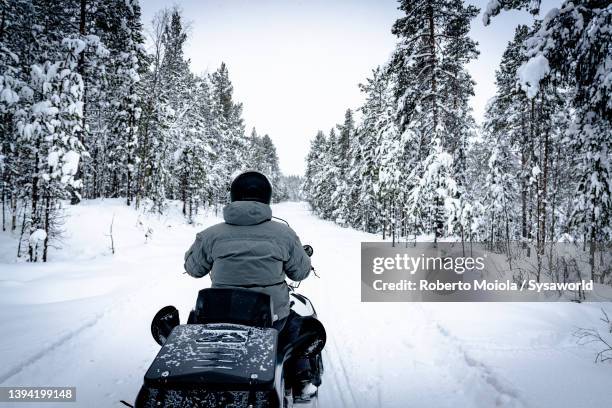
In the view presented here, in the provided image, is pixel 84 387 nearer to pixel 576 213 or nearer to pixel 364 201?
pixel 576 213

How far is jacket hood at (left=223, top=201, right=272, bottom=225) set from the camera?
10.1ft

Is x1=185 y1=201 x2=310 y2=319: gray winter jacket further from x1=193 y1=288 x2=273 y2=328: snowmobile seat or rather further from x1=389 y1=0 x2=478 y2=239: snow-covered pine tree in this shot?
x1=389 y1=0 x2=478 y2=239: snow-covered pine tree

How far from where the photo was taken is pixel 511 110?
22.2 m

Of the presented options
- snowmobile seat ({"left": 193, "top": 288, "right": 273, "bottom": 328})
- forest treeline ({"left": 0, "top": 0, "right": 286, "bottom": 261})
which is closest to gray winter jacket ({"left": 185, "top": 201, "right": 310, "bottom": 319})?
snowmobile seat ({"left": 193, "top": 288, "right": 273, "bottom": 328})

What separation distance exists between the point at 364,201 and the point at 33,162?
2697 centimetres

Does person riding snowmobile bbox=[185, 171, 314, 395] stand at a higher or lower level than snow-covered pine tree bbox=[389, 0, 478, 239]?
lower

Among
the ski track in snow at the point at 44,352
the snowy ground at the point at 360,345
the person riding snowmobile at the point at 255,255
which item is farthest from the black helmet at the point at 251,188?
the ski track in snow at the point at 44,352

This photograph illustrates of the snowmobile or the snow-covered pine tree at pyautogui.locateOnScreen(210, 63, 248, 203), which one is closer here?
the snowmobile

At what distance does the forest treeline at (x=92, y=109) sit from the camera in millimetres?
11555

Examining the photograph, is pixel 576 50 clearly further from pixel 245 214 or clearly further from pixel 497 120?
pixel 497 120

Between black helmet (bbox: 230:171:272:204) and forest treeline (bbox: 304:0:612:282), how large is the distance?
4.97 metres

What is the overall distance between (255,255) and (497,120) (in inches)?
1040

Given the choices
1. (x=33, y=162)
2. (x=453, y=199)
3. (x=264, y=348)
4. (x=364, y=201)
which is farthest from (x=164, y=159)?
(x=264, y=348)

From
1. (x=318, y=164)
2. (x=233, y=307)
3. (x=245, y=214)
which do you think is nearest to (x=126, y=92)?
(x=245, y=214)
